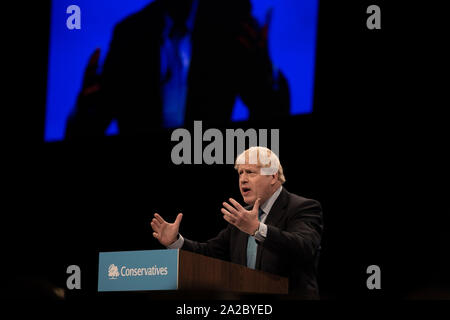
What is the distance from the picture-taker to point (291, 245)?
290cm

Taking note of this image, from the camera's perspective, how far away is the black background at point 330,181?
387 centimetres

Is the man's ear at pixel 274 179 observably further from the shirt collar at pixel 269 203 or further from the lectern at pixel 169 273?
the lectern at pixel 169 273

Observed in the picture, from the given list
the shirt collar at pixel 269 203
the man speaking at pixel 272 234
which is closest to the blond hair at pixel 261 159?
the man speaking at pixel 272 234

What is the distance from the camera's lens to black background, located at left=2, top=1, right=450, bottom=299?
387 cm

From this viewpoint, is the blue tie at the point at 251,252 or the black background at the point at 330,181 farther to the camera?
the black background at the point at 330,181

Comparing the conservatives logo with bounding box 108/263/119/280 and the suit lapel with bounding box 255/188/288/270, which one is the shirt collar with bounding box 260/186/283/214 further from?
the conservatives logo with bounding box 108/263/119/280

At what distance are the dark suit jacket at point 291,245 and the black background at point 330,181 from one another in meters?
0.84

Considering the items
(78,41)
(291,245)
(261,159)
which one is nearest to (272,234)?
(291,245)

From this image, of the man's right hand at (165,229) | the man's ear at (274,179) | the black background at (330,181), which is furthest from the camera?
the black background at (330,181)

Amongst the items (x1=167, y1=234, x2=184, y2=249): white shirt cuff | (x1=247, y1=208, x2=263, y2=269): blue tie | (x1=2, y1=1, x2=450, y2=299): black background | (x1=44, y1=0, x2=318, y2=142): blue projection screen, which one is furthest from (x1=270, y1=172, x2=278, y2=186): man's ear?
(x1=44, y1=0, x2=318, y2=142): blue projection screen

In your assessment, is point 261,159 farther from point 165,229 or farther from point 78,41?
point 78,41
